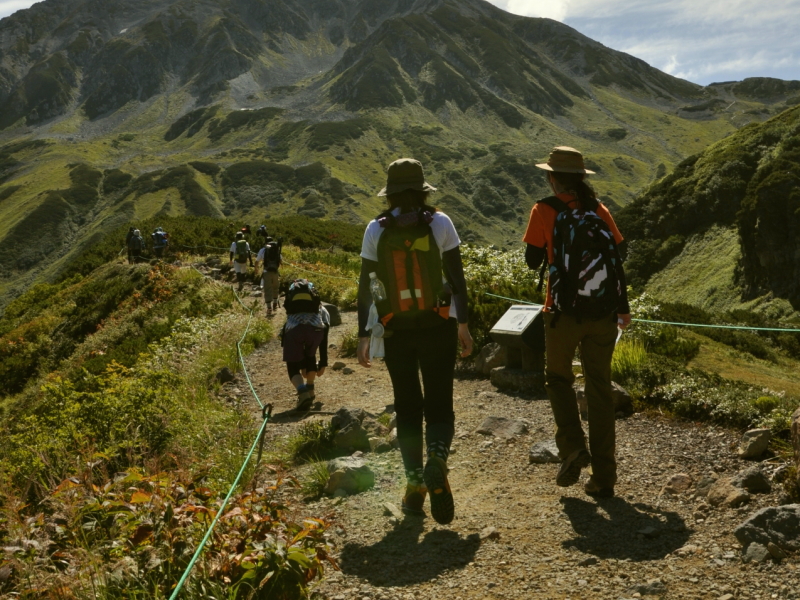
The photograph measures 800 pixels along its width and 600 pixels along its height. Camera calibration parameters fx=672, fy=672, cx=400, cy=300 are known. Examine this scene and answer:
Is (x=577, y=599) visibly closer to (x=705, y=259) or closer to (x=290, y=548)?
(x=290, y=548)

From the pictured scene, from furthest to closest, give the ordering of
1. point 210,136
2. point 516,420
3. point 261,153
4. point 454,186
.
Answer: point 210,136
point 261,153
point 454,186
point 516,420

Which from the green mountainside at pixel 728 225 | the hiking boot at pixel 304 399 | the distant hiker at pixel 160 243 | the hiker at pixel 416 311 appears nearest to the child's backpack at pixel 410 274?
the hiker at pixel 416 311

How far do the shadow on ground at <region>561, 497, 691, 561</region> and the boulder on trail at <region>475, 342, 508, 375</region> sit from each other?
3933 mm

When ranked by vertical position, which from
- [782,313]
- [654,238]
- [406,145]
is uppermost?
[406,145]

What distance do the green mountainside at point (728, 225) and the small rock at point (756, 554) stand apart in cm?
1965

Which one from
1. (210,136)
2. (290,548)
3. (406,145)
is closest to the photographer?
(290,548)

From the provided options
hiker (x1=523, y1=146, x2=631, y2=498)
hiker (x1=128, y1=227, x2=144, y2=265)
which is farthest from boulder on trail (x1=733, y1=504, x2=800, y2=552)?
hiker (x1=128, y1=227, x2=144, y2=265)

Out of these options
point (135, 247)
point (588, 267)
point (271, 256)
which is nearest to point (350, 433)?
point (588, 267)

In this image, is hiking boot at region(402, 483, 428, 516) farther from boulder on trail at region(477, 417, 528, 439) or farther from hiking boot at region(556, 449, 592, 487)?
boulder on trail at region(477, 417, 528, 439)

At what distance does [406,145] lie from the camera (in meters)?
169

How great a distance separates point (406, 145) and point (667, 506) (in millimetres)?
169565

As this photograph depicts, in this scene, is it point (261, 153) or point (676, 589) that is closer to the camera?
point (676, 589)

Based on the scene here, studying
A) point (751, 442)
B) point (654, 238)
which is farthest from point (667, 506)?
point (654, 238)

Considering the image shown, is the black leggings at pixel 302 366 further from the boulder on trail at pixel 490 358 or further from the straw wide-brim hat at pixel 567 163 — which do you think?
the straw wide-brim hat at pixel 567 163
